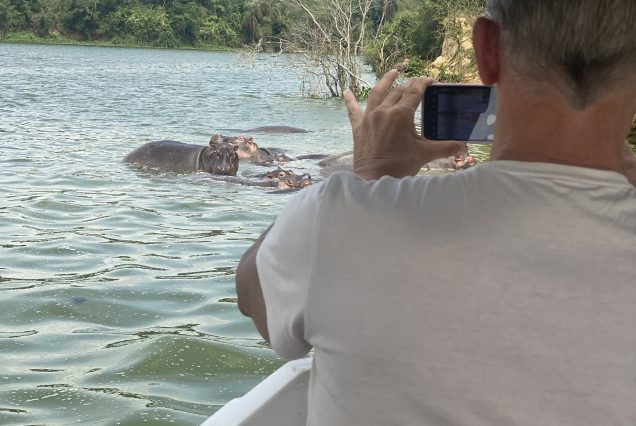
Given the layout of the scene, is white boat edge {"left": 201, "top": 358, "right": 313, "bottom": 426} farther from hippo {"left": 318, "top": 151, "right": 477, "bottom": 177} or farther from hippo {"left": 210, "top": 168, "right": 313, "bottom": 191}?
hippo {"left": 318, "top": 151, "right": 477, "bottom": 177}

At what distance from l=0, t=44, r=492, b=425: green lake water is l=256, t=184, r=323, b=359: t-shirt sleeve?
6.40ft

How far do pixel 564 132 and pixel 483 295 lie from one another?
0.77ft

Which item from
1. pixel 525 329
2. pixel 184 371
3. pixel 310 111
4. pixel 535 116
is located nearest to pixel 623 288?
pixel 525 329

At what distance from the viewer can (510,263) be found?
1.21 meters

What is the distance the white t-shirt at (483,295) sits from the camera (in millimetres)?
1209

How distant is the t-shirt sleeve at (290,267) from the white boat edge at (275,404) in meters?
0.50

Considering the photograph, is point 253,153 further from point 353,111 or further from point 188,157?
point 353,111

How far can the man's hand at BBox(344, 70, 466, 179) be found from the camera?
1507 millimetres

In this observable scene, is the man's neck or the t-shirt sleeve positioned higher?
the man's neck

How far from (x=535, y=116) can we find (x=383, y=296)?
0.30 m

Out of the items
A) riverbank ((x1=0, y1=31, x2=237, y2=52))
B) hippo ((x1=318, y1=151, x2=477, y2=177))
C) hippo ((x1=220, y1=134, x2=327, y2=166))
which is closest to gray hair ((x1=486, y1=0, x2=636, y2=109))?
hippo ((x1=318, y1=151, x2=477, y2=177))

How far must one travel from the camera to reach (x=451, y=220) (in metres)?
1.23

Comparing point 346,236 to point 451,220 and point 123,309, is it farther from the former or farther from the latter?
point 123,309

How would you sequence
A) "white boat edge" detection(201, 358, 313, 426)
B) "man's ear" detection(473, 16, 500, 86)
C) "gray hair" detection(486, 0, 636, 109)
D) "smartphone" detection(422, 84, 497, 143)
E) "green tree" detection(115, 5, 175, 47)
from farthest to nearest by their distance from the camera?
1. "green tree" detection(115, 5, 175, 47)
2. "white boat edge" detection(201, 358, 313, 426)
3. "smartphone" detection(422, 84, 497, 143)
4. "man's ear" detection(473, 16, 500, 86)
5. "gray hair" detection(486, 0, 636, 109)
